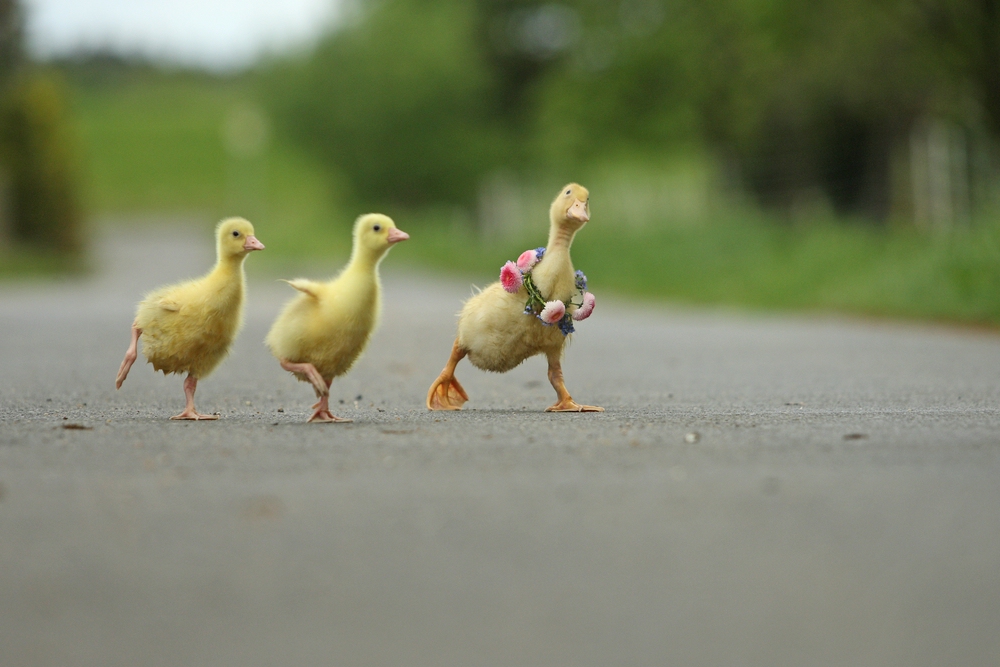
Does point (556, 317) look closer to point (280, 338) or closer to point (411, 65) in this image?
point (280, 338)

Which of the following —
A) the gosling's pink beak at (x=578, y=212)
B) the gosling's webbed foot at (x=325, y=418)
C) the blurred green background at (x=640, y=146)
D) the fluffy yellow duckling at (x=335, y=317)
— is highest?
the blurred green background at (x=640, y=146)

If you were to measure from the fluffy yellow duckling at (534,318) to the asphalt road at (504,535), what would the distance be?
307 millimetres

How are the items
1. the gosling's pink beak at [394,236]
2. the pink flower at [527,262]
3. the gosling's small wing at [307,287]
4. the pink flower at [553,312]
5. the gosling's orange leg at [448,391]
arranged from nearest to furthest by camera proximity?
the gosling's small wing at [307,287]
the gosling's pink beak at [394,236]
the pink flower at [553,312]
the pink flower at [527,262]
the gosling's orange leg at [448,391]

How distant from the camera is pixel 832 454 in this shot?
520 centimetres

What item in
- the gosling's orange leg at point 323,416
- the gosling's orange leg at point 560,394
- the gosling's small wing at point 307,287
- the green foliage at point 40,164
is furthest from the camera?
the green foliage at point 40,164

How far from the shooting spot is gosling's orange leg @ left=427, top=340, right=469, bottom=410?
708 centimetres

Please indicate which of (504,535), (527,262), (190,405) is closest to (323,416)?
(190,405)

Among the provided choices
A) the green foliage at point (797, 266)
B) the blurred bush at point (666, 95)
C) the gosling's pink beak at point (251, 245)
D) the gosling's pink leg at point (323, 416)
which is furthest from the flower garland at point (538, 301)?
the blurred bush at point (666, 95)

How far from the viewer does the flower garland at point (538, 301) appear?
6.54 m

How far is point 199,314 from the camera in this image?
6348 millimetres

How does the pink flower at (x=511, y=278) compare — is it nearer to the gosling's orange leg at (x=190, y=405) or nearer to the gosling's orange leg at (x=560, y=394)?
the gosling's orange leg at (x=560, y=394)

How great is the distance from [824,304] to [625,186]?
15781mm

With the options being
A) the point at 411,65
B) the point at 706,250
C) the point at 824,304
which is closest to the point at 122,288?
the point at 706,250

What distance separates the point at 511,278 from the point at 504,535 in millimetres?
2831
